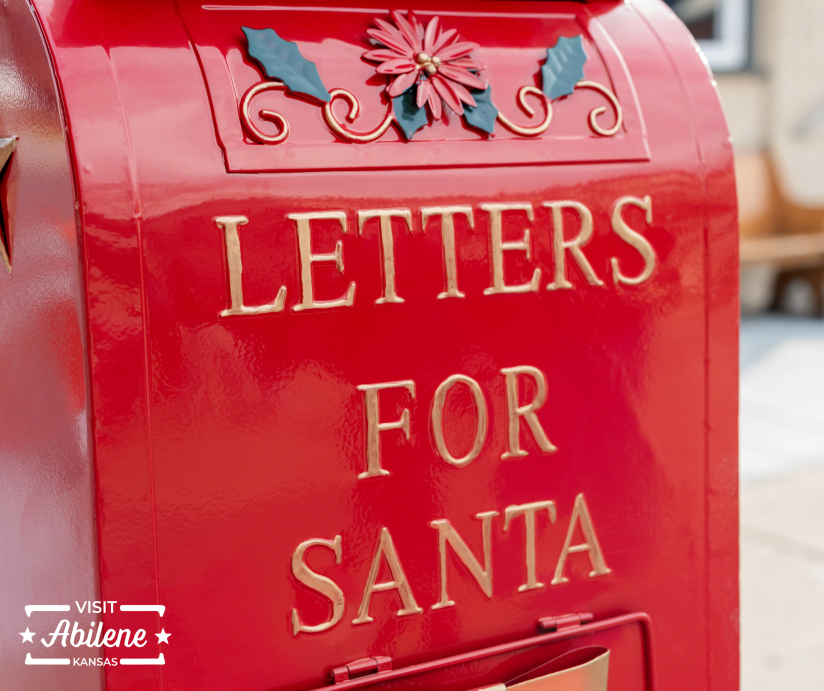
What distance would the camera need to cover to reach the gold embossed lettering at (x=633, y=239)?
1.13 meters

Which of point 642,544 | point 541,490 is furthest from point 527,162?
point 642,544

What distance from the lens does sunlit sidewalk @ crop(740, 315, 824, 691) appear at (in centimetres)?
209

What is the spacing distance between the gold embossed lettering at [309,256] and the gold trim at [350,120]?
0.09 meters

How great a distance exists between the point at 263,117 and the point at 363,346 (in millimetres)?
273

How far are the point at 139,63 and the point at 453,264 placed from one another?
40 cm

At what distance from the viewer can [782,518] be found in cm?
286

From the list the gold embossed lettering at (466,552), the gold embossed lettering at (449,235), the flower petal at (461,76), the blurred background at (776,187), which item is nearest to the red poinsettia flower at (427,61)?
the flower petal at (461,76)

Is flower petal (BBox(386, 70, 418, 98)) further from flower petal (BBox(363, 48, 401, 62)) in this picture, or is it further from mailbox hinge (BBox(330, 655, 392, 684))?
mailbox hinge (BBox(330, 655, 392, 684))

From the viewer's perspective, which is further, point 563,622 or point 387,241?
point 563,622

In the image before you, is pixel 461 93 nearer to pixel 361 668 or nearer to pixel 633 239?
pixel 633 239

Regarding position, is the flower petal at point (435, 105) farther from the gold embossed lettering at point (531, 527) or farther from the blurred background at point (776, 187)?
the blurred background at point (776, 187)

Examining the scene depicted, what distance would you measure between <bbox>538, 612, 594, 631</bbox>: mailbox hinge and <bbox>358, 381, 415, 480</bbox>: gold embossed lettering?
0.31 metres

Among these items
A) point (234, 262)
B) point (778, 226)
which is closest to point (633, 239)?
point (234, 262)

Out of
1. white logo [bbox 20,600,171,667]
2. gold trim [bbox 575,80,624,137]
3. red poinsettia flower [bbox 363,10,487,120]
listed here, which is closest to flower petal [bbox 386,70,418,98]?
red poinsettia flower [bbox 363,10,487,120]
